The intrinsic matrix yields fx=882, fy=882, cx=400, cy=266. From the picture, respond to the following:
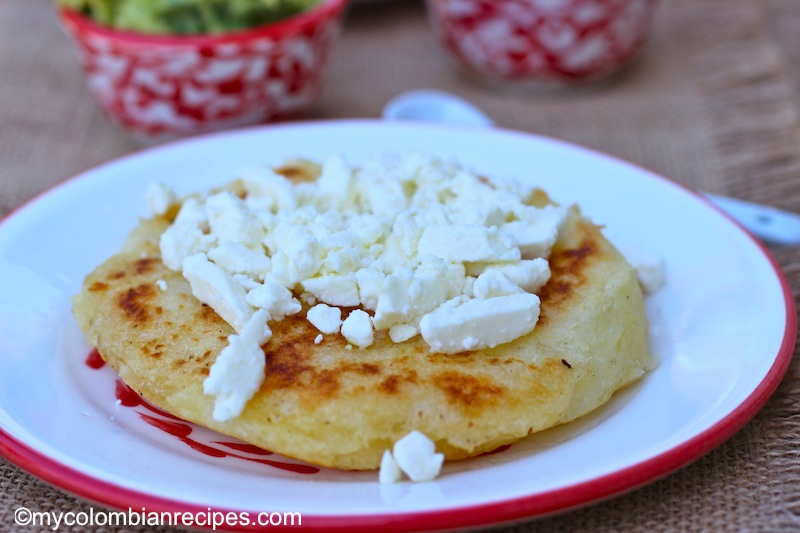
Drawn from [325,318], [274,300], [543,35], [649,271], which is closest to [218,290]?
[274,300]

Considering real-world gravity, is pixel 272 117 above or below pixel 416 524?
below

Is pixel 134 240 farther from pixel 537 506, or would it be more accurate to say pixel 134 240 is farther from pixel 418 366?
pixel 537 506

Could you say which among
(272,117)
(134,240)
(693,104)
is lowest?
(693,104)

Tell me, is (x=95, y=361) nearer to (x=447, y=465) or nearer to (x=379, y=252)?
(x=379, y=252)

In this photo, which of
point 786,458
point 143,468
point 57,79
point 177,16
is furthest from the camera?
point 57,79

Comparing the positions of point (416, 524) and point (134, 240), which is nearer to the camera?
point (416, 524)

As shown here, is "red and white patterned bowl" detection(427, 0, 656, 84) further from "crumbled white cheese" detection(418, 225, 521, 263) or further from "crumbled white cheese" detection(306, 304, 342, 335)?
"crumbled white cheese" detection(306, 304, 342, 335)

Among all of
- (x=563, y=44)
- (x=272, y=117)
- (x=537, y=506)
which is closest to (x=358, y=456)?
(x=537, y=506)

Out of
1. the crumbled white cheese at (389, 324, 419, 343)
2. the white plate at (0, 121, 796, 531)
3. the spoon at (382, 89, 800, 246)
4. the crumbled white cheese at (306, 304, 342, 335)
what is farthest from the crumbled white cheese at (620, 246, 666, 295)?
the crumbled white cheese at (306, 304, 342, 335)
